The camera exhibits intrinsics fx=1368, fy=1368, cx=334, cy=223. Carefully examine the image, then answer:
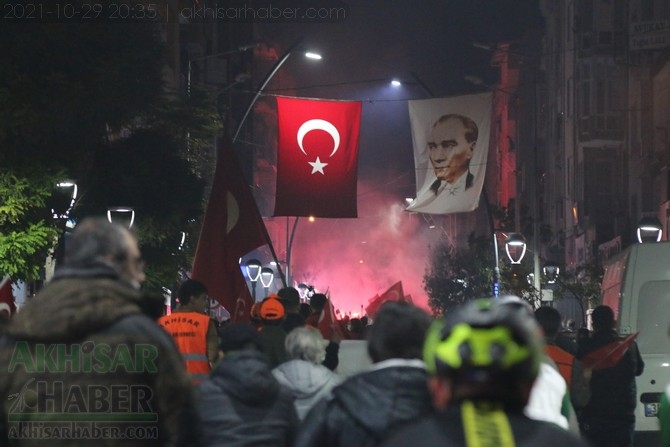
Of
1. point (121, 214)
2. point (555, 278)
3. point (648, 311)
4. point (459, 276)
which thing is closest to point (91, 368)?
point (648, 311)

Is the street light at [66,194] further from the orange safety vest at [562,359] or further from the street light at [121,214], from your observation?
the orange safety vest at [562,359]

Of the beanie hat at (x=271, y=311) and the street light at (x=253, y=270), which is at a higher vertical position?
the beanie hat at (x=271, y=311)

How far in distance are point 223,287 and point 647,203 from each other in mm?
33676

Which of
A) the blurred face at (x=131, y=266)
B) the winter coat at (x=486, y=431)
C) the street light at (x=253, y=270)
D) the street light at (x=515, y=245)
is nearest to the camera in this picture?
the winter coat at (x=486, y=431)

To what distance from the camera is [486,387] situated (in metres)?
3.10

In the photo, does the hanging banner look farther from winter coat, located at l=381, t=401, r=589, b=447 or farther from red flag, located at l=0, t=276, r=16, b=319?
winter coat, located at l=381, t=401, r=589, b=447

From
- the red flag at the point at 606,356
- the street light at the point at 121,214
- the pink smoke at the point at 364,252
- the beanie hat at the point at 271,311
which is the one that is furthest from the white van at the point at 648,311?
the pink smoke at the point at 364,252

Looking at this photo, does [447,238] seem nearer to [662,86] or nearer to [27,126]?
[662,86]

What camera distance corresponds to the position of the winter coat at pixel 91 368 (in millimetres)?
4328

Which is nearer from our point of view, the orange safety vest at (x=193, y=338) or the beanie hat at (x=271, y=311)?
the orange safety vest at (x=193, y=338)

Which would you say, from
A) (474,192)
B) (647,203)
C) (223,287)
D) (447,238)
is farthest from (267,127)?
(223,287)

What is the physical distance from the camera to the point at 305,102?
20.7 m

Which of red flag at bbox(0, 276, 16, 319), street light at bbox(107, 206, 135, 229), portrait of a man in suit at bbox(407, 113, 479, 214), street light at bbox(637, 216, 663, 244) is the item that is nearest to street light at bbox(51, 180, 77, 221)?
street light at bbox(107, 206, 135, 229)

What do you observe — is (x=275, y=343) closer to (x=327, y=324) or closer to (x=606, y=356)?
(x=606, y=356)
